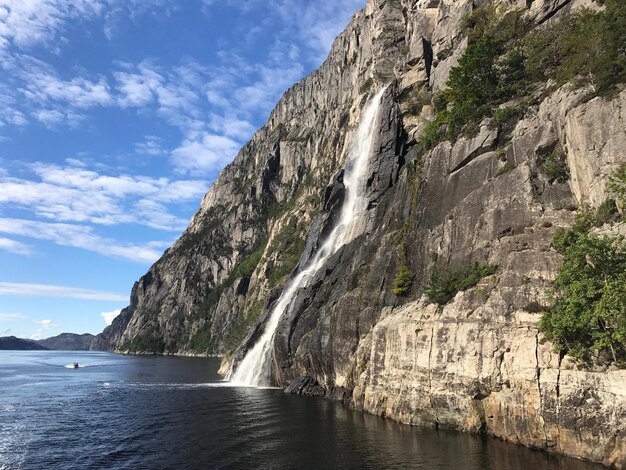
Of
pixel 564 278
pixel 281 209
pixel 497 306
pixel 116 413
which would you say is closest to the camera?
pixel 564 278

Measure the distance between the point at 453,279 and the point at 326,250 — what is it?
3787 centimetres

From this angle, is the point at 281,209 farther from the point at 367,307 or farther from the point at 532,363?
the point at 532,363

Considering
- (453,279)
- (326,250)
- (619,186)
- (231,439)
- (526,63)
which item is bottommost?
(231,439)

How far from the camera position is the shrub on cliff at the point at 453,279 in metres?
34.6

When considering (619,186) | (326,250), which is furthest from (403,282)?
(326,250)

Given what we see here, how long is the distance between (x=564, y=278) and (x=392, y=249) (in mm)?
23845

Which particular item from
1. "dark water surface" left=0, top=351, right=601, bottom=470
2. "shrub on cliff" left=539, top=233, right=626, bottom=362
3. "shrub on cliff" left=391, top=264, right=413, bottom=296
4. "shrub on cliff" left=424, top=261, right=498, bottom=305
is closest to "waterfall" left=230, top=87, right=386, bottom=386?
"dark water surface" left=0, top=351, right=601, bottom=470

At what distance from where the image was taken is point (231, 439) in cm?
3312

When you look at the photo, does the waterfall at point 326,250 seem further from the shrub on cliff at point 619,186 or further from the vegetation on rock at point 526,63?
the shrub on cliff at point 619,186

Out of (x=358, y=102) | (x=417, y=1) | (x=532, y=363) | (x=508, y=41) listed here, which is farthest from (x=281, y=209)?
(x=532, y=363)

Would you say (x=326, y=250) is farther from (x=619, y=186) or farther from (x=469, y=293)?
(x=619, y=186)

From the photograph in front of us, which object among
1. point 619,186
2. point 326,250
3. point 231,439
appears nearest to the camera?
point 619,186

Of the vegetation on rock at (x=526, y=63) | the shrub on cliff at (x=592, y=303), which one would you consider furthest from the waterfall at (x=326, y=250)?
the shrub on cliff at (x=592, y=303)

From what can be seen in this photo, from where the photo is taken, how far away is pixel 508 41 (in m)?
55.0
